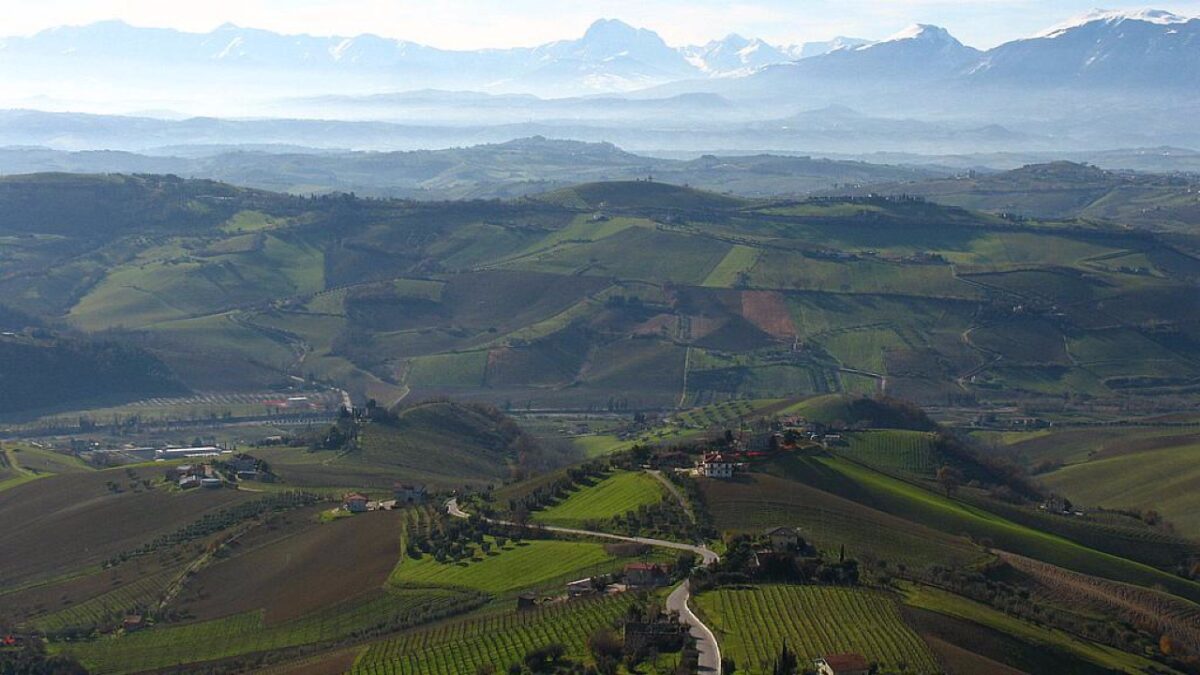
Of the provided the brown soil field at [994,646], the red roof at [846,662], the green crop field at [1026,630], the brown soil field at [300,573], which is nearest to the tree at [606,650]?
the red roof at [846,662]

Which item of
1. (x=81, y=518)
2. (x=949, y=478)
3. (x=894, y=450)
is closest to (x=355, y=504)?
(x=81, y=518)

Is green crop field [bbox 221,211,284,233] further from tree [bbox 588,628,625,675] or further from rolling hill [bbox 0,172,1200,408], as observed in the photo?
tree [bbox 588,628,625,675]

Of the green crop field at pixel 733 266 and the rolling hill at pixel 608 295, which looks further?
the green crop field at pixel 733 266

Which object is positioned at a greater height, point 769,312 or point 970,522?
point 970,522

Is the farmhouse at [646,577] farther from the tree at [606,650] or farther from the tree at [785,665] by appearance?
the tree at [785,665]

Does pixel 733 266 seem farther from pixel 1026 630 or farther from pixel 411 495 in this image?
pixel 1026 630
